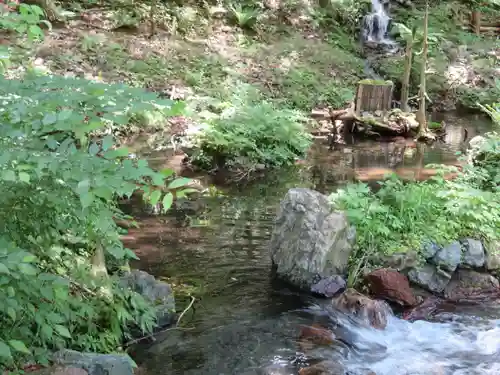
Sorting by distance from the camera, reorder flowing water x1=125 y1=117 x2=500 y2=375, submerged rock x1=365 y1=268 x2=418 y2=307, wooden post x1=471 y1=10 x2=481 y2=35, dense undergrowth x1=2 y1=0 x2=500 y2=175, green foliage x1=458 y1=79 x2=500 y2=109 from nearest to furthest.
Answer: flowing water x1=125 y1=117 x2=500 y2=375, submerged rock x1=365 y1=268 x2=418 y2=307, dense undergrowth x1=2 y1=0 x2=500 y2=175, green foliage x1=458 y1=79 x2=500 y2=109, wooden post x1=471 y1=10 x2=481 y2=35

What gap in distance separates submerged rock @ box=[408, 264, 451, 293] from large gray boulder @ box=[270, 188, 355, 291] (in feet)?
2.37

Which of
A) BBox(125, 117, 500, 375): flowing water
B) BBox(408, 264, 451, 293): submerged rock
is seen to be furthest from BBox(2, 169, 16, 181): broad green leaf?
BBox(408, 264, 451, 293): submerged rock

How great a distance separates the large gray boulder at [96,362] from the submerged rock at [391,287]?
2.76 meters

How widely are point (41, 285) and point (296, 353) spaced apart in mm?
2482

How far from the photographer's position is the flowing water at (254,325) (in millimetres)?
4562

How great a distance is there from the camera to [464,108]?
17766 mm

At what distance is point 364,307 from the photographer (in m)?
5.23

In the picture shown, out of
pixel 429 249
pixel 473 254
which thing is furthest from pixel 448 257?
pixel 473 254

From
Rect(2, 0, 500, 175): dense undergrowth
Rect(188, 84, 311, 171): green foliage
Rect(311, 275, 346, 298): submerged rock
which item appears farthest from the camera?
Rect(2, 0, 500, 175): dense undergrowth

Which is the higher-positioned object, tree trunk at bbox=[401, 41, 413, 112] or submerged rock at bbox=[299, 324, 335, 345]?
tree trunk at bbox=[401, 41, 413, 112]

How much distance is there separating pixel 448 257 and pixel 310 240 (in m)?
1.49

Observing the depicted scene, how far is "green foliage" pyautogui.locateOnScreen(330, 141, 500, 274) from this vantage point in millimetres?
6016

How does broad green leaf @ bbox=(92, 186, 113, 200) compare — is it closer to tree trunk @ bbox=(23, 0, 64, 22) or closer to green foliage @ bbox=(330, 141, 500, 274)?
green foliage @ bbox=(330, 141, 500, 274)

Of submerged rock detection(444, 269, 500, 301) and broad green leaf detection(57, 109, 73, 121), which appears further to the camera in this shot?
submerged rock detection(444, 269, 500, 301)
